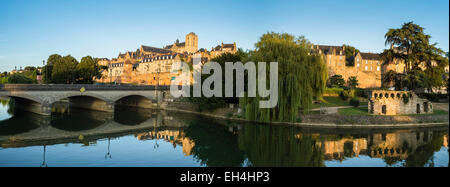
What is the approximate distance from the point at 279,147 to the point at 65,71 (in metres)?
49.5

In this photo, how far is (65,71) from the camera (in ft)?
177

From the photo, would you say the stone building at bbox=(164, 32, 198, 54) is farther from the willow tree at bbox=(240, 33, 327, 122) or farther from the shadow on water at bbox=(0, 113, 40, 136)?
the willow tree at bbox=(240, 33, 327, 122)

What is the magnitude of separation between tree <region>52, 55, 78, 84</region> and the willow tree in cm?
4197

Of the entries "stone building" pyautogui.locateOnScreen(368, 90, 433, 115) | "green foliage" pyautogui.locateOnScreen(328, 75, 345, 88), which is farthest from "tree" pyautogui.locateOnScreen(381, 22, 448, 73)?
"green foliage" pyautogui.locateOnScreen(328, 75, 345, 88)

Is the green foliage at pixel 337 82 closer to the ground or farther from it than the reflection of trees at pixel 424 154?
farther from it

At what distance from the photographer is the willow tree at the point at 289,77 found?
2508 centimetres

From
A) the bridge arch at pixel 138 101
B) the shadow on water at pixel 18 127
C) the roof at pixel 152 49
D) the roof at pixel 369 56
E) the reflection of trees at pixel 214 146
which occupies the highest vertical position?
the roof at pixel 152 49

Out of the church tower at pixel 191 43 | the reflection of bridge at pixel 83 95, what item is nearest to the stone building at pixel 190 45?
the church tower at pixel 191 43

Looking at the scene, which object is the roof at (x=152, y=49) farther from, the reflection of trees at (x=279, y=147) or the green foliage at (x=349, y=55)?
the reflection of trees at (x=279, y=147)

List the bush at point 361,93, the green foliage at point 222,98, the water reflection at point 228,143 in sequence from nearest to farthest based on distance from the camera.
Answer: the water reflection at point 228,143
the green foliage at point 222,98
the bush at point 361,93

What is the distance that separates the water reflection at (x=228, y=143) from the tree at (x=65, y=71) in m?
26.2

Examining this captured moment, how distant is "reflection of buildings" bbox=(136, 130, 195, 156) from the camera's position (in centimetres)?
2042
